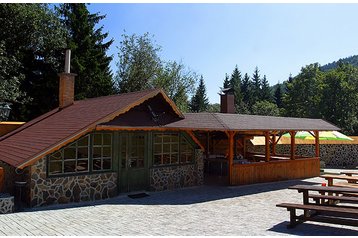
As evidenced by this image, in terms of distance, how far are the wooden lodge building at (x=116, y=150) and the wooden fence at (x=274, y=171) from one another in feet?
0.13

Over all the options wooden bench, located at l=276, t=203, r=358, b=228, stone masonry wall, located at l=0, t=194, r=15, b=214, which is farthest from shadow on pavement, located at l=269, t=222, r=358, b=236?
stone masonry wall, located at l=0, t=194, r=15, b=214

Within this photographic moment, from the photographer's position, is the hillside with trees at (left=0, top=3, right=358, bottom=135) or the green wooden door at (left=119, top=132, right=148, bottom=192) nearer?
the green wooden door at (left=119, top=132, right=148, bottom=192)

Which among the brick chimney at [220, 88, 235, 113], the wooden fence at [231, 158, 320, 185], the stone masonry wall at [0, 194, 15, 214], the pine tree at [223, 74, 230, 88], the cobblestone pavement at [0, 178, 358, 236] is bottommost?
the cobblestone pavement at [0, 178, 358, 236]

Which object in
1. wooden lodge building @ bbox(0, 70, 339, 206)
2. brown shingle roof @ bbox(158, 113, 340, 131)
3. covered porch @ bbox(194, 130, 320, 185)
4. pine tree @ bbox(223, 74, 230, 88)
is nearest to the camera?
wooden lodge building @ bbox(0, 70, 339, 206)

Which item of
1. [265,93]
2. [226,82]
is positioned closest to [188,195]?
[265,93]

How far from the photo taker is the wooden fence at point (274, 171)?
520 inches

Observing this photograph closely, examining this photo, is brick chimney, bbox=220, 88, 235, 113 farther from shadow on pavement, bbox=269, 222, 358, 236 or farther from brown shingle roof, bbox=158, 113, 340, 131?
shadow on pavement, bbox=269, 222, 358, 236

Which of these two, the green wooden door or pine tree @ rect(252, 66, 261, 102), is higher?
pine tree @ rect(252, 66, 261, 102)

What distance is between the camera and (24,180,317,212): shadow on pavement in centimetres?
991

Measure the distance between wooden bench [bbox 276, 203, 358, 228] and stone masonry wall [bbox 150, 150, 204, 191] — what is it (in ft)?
18.0

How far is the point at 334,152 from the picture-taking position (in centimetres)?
2345

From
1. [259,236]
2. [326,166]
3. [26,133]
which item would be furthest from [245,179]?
[326,166]

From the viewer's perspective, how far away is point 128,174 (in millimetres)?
11336

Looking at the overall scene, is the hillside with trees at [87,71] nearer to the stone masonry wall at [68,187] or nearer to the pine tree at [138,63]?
the pine tree at [138,63]
